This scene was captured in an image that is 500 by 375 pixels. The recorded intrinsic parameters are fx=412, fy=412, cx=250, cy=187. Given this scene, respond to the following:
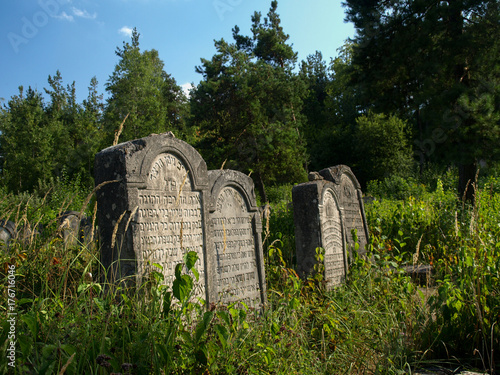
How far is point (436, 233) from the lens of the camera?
7.87m

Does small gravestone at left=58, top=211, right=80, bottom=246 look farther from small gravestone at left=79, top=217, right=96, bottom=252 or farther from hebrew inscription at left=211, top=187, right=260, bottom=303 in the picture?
hebrew inscription at left=211, top=187, right=260, bottom=303

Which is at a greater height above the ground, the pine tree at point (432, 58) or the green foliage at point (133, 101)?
the green foliage at point (133, 101)

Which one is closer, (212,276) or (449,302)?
(449,302)

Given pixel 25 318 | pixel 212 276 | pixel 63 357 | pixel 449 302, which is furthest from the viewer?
pixel 212 276

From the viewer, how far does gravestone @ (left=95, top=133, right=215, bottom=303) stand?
10.1ft

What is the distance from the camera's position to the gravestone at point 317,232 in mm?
5310

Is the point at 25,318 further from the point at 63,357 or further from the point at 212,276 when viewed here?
the point at 212,276

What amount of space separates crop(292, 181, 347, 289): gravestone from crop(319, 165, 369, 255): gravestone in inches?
13.2

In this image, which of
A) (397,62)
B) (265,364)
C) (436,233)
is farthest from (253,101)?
(265,364)

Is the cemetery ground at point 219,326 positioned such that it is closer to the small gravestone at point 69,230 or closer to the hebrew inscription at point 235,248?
the small gravestone at point 69,230

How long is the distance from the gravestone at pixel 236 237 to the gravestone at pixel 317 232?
1.00 meters

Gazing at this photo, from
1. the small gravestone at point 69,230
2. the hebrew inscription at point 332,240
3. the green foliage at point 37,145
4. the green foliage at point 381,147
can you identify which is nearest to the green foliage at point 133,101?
the green foliage at point 37,145

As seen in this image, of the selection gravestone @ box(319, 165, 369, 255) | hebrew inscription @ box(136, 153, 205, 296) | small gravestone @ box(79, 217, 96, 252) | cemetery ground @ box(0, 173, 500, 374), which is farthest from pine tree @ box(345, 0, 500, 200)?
small gravestone @ box(79, 217, 96, 252)

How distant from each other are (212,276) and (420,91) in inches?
371
